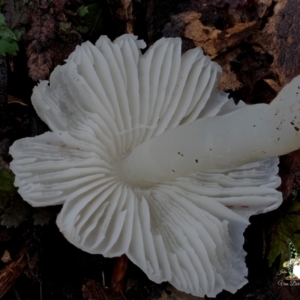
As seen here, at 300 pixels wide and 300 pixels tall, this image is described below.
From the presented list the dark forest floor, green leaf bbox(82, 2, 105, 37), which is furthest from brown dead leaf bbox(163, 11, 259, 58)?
green leaf bbox(82, 2, 105, 37)

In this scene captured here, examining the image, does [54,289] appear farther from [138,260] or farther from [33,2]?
[33,2]

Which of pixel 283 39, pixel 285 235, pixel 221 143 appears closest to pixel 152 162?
pixel 221 143

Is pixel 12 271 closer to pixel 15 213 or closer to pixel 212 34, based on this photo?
pixel 15 213

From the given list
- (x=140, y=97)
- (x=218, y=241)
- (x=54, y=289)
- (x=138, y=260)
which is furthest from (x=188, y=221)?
(x=54, y=289)

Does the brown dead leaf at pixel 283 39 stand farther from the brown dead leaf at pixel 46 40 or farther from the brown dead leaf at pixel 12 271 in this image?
the brown dead leaf at pixel 12 271

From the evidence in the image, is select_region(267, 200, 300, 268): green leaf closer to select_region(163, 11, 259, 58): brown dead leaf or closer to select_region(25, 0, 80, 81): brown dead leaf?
select_region(163, 11, 259, 58): brown dead leaf

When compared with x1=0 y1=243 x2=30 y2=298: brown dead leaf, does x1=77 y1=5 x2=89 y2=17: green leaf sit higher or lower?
higher

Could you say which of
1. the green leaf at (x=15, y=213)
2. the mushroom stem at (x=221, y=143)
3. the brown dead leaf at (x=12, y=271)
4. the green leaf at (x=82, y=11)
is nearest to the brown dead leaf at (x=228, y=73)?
the mushroom stem at (x=221, y=143)
